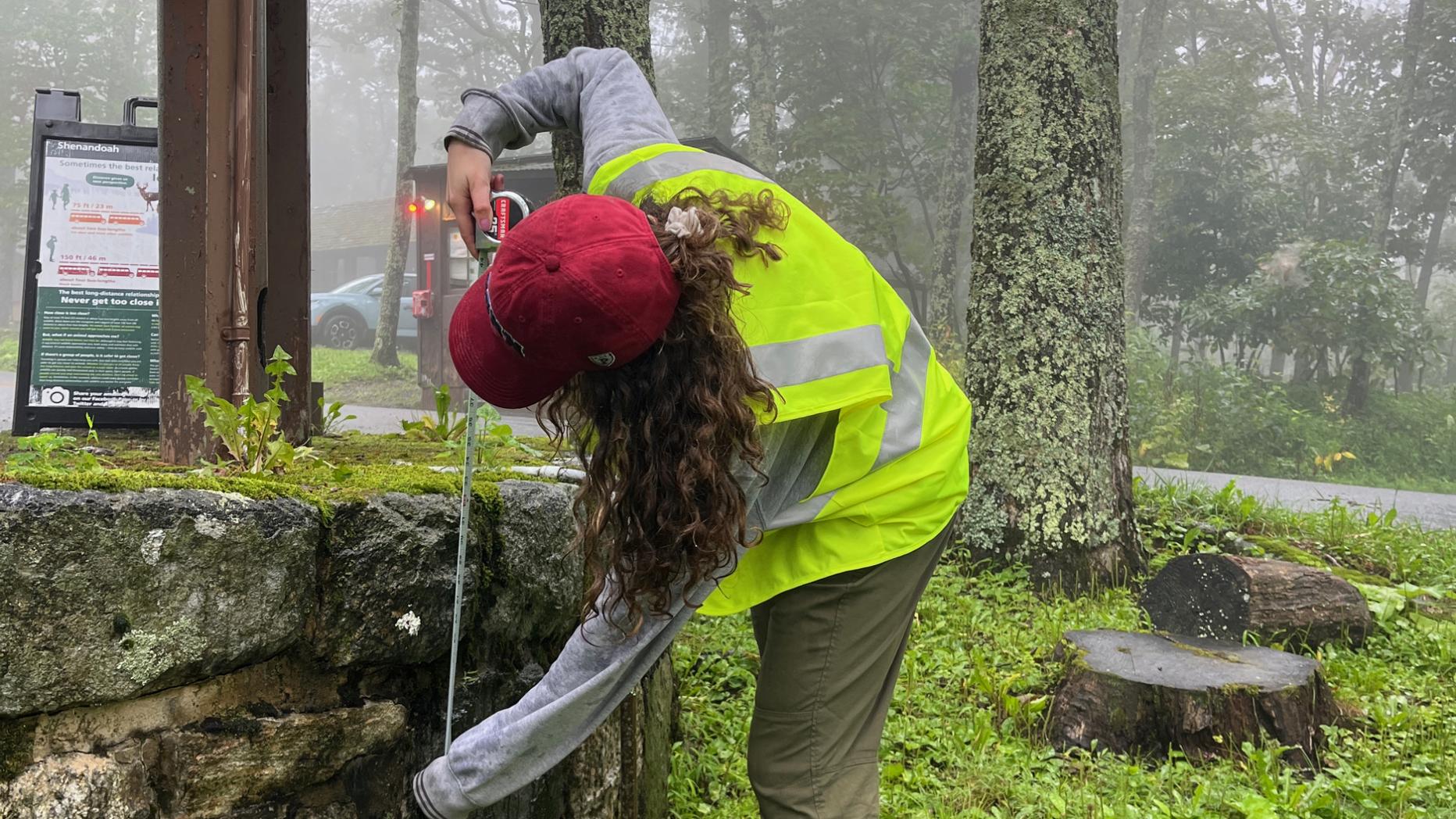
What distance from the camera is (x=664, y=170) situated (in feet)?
6.07

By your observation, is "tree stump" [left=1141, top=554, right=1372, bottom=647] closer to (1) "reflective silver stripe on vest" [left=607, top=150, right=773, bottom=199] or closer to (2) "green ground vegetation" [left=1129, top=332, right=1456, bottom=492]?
(1) "reflective silver stripe on vest" [left=607, top=150, right=773, bottom=199]

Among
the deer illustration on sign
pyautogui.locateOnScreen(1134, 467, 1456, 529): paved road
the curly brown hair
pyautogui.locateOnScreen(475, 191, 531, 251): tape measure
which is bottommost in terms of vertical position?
pyautogui.locateOnScreen(1134, 467, 1456, 529): paved road

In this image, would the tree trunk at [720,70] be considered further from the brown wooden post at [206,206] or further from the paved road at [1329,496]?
the brown wooden post at [206,206]

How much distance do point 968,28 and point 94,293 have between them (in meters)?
22.6

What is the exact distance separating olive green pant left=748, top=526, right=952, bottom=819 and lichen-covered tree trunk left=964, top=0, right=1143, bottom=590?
11.7 ft

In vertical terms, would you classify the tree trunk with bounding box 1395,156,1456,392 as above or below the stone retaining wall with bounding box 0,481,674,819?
above

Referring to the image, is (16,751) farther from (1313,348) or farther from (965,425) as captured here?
(1313,348)

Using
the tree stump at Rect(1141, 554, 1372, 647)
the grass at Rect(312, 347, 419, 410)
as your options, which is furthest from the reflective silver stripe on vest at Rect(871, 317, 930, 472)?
the grass at Rect(312, 347, 419, 410)

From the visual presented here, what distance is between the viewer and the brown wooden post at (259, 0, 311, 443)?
368 centimetres

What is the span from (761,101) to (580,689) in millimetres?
18596

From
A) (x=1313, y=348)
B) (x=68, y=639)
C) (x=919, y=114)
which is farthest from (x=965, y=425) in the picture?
(x=919, y=114)

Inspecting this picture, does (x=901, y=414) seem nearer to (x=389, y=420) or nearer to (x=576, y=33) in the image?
(x=576, y=33)

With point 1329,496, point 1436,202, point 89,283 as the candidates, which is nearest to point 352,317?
point 89,283

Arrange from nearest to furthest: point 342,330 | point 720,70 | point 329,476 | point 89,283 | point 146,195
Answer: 1. point 329,476
2. point 89,283
3. point 146,195
4. point 342,330
5. point 720,70
